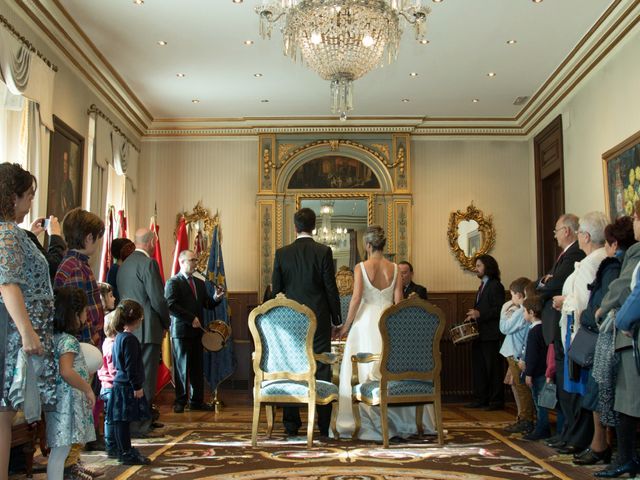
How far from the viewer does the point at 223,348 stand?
8500mm

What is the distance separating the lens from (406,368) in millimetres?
5141

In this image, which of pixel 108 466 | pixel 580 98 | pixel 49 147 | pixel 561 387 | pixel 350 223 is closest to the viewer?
pixel 108 466

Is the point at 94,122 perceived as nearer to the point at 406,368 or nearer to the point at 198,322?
the point at 198,322

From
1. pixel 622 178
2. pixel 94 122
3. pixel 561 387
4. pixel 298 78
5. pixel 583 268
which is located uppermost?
pixel 298 78

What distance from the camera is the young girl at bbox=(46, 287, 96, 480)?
3.47m

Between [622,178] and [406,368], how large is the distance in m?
3.54

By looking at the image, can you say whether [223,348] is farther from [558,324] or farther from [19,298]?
[19,298]

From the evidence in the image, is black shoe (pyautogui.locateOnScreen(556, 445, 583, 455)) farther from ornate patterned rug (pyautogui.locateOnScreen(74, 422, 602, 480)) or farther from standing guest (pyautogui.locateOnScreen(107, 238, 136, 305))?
standing guest (pyautogui.locateOnScreen(107, 238, 136, 305))

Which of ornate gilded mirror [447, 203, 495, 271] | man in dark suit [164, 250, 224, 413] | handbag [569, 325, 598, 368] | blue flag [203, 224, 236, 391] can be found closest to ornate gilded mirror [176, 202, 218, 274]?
blue flag [203, 224, 236, 391]

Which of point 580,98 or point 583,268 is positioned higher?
point 580,98

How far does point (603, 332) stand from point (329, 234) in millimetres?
6713

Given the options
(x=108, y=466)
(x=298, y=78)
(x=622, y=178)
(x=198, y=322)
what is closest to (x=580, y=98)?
(x=622, y=178)

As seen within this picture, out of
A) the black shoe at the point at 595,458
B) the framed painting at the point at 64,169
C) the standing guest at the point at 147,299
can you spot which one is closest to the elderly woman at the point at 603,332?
the black shoe at the point at 595,458

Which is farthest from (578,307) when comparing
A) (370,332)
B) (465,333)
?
(465,333)
